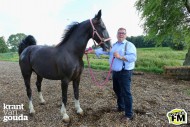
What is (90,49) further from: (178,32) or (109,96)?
(178,32)

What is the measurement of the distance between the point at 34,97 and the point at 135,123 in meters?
3.48

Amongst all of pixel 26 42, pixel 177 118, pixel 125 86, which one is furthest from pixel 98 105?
pixel 26 42

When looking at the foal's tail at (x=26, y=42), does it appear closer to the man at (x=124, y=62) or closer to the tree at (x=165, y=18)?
the man at (x=124, y=62)

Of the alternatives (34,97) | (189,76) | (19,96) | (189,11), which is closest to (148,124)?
(34,97)

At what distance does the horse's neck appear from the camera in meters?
5.04

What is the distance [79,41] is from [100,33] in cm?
51

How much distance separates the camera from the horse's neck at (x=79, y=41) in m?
5.04

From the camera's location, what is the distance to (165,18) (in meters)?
12.9

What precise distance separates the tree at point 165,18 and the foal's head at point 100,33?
7.94 metres

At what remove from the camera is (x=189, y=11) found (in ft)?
41.8

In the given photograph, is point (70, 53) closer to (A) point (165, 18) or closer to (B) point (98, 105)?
(B) point (98, 105)

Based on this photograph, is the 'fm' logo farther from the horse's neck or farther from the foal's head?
the horse's neck

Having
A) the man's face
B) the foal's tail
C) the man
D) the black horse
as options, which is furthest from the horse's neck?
the foal's tail

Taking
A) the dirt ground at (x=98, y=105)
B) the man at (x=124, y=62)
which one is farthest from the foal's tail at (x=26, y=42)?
the man at (x=124, y=62)
